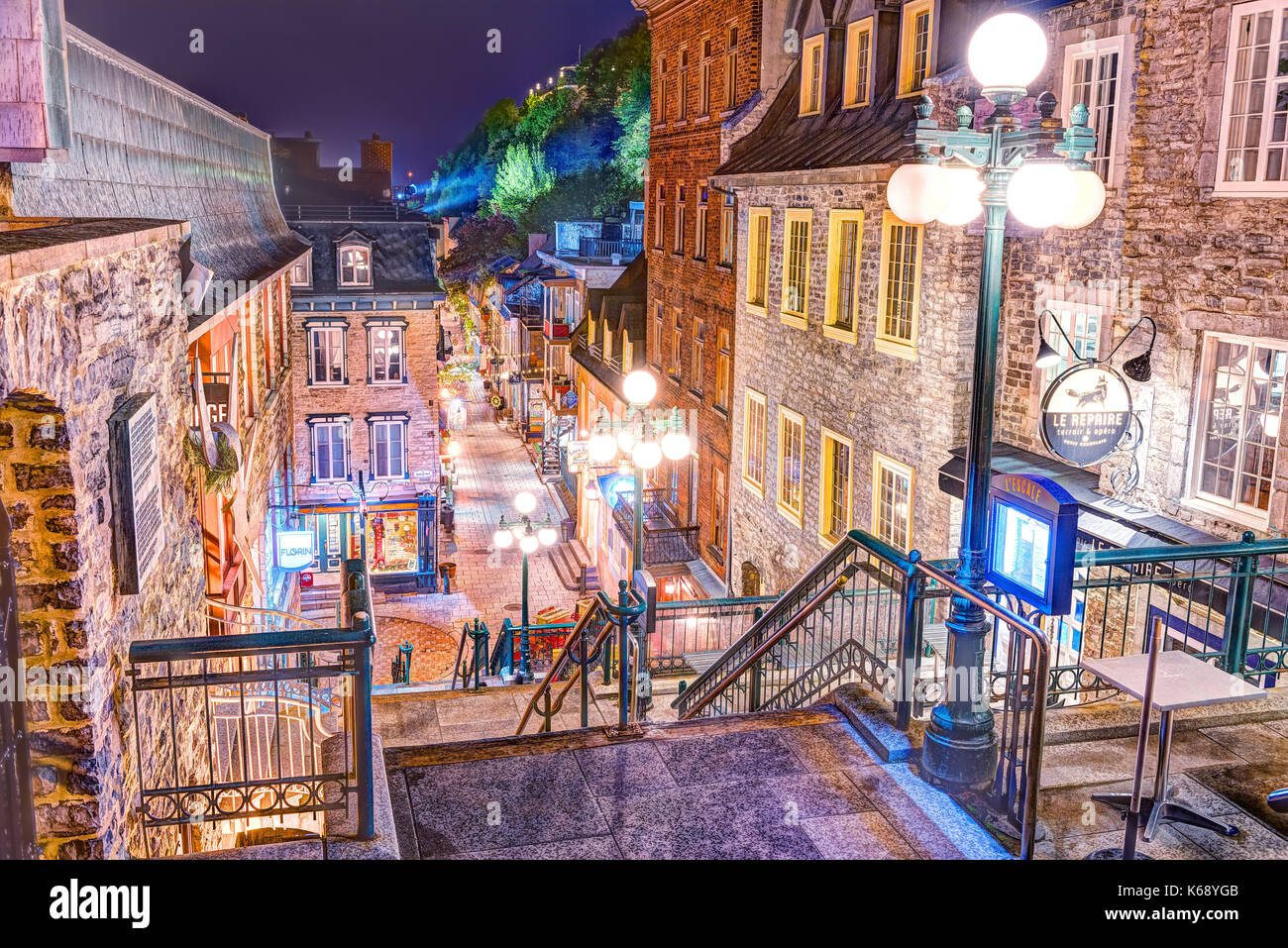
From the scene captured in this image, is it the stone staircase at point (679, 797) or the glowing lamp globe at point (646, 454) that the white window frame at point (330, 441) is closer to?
the glowing lamp globe at point (646, 454)

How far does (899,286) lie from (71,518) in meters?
11.7

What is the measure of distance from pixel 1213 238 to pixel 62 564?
990 cm

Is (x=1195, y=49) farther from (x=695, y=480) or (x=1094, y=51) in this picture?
(x=695, y=480)

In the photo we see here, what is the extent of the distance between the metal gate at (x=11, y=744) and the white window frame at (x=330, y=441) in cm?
2631

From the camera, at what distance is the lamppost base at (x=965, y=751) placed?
6129 millimetres

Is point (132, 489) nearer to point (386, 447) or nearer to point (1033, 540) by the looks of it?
point (1033, 540)

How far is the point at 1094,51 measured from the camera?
11.4 m

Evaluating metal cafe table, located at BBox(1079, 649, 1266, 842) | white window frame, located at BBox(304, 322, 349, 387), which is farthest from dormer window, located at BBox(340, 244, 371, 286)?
metal cafe table, located at BBox(1079, 649, 1266, 842)

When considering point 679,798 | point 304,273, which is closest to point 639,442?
point 679,798

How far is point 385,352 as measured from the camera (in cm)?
3084

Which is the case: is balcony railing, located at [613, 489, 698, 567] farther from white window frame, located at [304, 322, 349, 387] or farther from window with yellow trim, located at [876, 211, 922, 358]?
window with yellow trim, located at [876, 211, 922, 358]

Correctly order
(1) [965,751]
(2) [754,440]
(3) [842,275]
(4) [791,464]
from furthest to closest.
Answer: (2) [754,440], (4) [791,464], (3) [842,275], (1) [965,751]

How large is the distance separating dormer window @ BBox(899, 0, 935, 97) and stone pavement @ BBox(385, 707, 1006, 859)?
11.1m

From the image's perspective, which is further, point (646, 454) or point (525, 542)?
point (525, 542)
